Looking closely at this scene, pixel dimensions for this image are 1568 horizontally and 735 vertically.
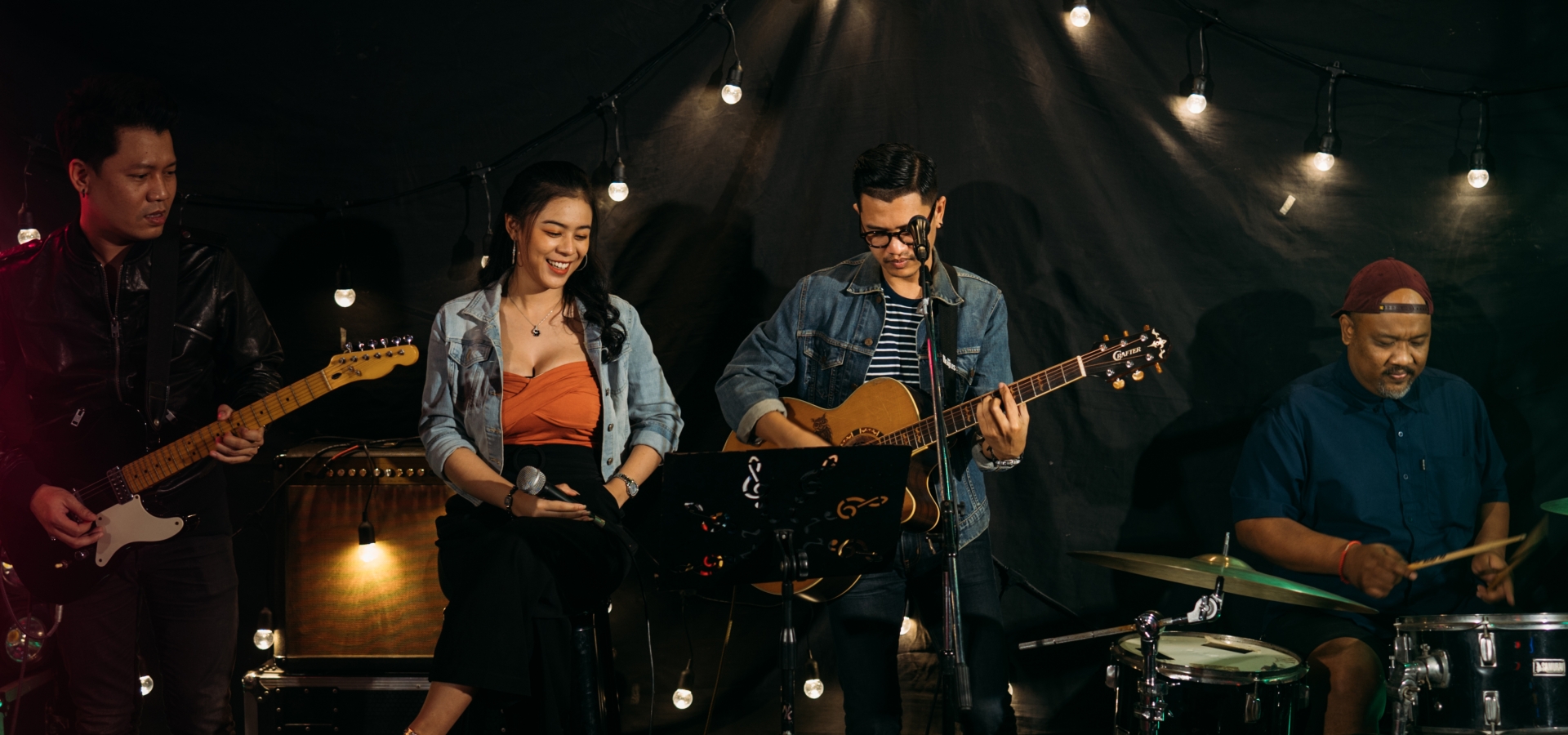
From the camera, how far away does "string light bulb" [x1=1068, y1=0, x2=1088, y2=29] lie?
4.09 meters

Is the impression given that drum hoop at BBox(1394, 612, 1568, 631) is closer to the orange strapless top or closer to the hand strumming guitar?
the hand strumming guitar

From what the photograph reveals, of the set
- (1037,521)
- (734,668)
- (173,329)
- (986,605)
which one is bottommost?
(734,668)

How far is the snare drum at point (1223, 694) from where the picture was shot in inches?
118

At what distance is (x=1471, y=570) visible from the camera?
360 cm

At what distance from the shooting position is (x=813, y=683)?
4.09 m

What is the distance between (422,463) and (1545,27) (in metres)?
4.43

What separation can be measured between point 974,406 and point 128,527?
2679 millimetres

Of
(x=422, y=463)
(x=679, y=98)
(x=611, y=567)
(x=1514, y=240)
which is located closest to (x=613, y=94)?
(x=679, y=98)

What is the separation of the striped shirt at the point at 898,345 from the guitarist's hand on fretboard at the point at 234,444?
202 cm

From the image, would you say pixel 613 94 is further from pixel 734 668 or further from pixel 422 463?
pixel 734 668

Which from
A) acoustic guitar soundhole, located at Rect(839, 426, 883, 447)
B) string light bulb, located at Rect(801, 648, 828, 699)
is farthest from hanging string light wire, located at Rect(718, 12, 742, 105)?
string light bulb, located at Rect(801, 648, 828, 699)

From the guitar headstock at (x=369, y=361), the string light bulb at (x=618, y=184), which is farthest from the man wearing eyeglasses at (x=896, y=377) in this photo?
the guitar headstock at (x=369, y=361)

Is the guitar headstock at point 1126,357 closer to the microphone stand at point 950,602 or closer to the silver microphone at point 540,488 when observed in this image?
the microphone stand at point 950,602

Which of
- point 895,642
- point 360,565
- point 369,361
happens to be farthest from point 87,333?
point 895,642
